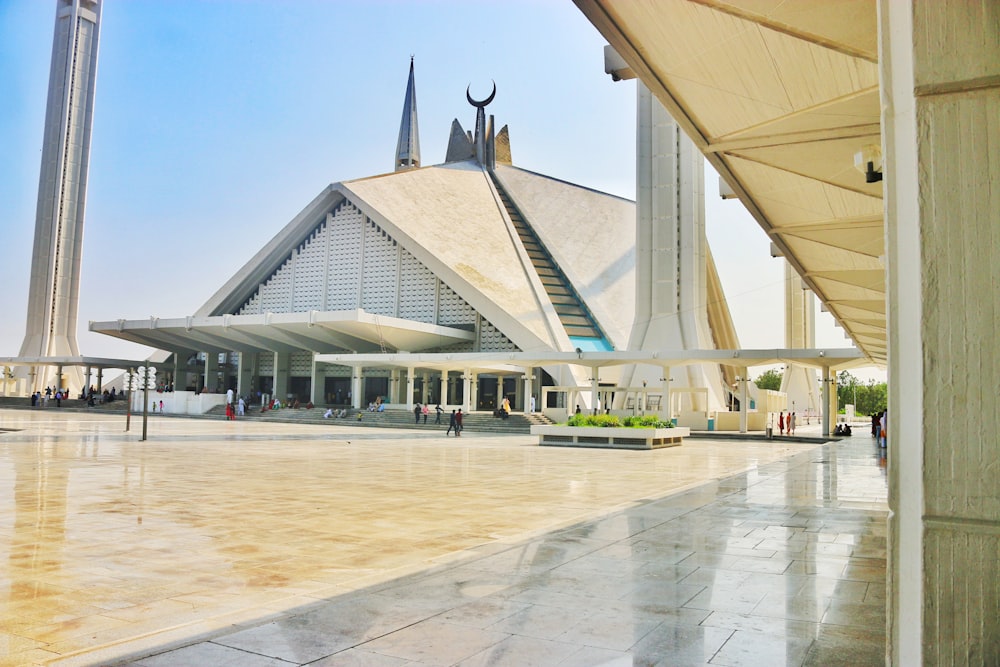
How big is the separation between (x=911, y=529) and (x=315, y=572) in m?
3.74

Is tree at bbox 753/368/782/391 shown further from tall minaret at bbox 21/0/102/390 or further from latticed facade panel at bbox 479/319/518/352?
tall minaret at bbox 21/0/102/390

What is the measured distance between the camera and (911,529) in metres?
2.01

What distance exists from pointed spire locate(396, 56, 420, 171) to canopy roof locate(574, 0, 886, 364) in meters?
54.5

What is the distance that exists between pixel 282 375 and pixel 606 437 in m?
24.6

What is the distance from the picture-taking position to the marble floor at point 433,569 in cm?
336

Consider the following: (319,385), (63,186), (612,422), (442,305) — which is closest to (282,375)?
(319,385)

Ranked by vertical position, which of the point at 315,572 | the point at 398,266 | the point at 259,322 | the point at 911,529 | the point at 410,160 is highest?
the point at 410,160

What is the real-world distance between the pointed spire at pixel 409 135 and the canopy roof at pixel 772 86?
54.5 metres

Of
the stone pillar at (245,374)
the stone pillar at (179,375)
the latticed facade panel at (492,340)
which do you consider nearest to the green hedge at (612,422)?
the latticed facade panel at (492,340)

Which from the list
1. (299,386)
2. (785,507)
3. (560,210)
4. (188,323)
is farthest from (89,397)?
(785,507)

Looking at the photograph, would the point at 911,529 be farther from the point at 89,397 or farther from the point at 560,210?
the point at 560,210

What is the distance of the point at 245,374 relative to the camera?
3912cm

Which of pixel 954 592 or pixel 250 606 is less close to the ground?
pixel 954 592

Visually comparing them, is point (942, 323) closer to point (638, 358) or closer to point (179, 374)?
point (638, 358)
